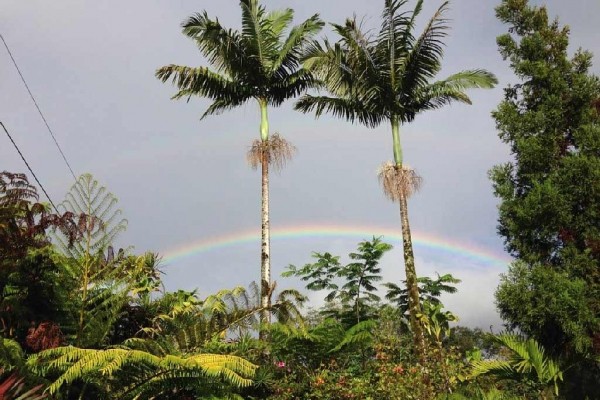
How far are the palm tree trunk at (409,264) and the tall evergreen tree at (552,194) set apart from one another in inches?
71.6

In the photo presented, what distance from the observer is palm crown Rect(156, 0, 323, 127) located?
15.1 metres

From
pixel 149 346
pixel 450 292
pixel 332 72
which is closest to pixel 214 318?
pixel 149 346

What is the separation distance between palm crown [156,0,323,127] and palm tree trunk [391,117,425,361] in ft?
11.7

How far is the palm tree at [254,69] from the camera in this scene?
15.1 metres

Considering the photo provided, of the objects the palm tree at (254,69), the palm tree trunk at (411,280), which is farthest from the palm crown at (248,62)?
the palm tree trunk at (411,280)

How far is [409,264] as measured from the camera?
12.9 metres

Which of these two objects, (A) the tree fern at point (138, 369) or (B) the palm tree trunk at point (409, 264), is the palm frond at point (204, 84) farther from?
(A) the tree fern at point (138, 369)

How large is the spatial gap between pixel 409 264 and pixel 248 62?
287 inches

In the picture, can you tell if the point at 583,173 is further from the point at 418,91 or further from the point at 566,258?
the point at 418,91

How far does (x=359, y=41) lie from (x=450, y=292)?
8.65 metres

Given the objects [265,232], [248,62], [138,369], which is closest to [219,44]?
[248,62]

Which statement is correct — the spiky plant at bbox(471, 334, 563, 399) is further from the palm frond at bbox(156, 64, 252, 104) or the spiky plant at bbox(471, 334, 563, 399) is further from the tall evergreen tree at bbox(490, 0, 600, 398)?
the palm frond at bbox(156, 64, 252, 104)

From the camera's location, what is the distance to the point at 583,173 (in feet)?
35.4

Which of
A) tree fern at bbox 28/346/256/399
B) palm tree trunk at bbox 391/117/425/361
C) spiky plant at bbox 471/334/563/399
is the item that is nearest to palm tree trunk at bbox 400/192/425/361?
palm tree trunk at bbox 391/117/425/361
